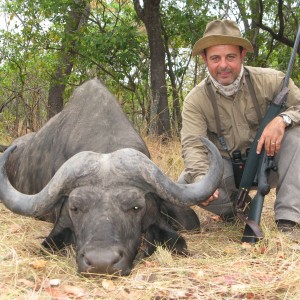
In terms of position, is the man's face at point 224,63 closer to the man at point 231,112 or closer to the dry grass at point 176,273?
the man at point 231,112

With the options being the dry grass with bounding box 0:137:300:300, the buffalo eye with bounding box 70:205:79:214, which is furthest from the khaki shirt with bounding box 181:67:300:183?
the buffalo eye with bounding box 70:205:79:214

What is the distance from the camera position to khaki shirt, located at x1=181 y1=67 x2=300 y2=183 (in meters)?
5.21

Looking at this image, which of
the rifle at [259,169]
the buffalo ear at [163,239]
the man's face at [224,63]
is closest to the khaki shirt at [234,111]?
the man's face at [224,63]

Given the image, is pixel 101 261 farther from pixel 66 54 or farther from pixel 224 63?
pixel 66 54

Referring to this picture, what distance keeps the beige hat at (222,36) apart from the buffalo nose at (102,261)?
2331 mm

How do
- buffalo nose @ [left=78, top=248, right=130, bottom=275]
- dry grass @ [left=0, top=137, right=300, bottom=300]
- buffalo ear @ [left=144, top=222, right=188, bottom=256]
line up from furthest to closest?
1. buffalo ear @ [left=144, top=222, right=188, bottom=256]
2. buffalo nose @ [left=78, top=248, right=130, bottom=275]
3. dry grass @ [left=0, top=137, right=300, bottom=300]

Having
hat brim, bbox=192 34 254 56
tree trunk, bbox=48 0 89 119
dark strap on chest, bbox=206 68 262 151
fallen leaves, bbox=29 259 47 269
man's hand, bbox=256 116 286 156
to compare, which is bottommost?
fallen leaves, bbox=29 259 47 269

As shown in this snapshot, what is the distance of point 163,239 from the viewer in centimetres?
447

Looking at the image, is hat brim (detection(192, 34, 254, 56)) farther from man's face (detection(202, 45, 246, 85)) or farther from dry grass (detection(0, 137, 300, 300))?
dry grass (detection(0, 137, 300, 300))

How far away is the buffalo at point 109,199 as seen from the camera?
3.68 meters

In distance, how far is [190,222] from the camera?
17.1ft

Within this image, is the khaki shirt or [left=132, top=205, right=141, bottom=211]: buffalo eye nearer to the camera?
[left=132, top=205, right=141, bottom=211]: buffalo eye

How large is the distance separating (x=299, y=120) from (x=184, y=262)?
1718 mm

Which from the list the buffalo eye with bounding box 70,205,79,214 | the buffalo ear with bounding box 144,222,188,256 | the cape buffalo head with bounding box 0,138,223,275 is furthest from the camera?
the buffalo ear with bounding box 144,222,188,256
